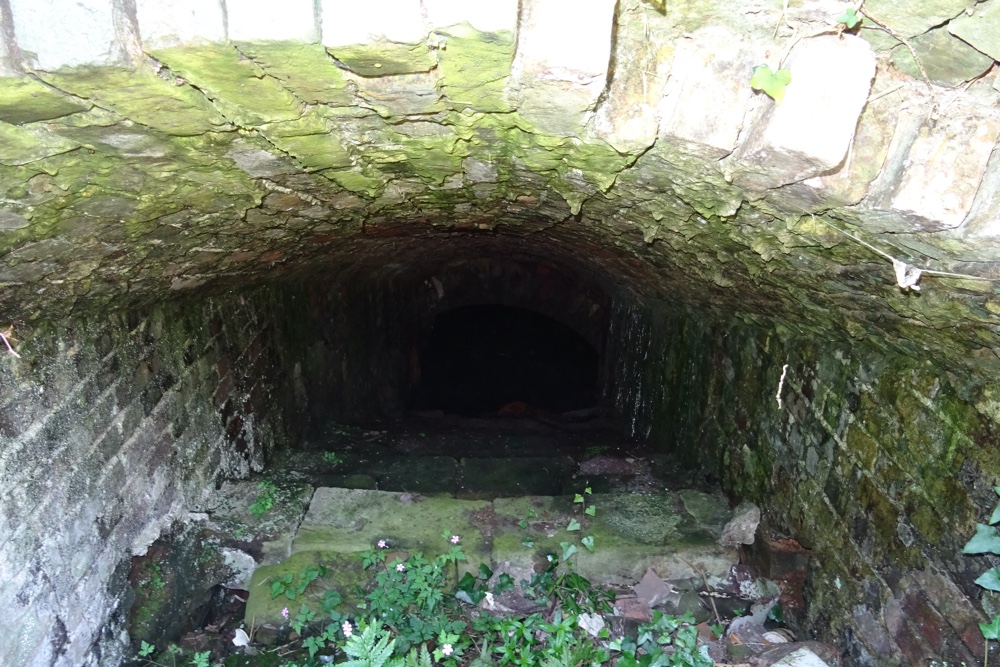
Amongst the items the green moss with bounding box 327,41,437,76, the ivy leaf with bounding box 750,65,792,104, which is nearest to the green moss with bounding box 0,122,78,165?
the green moss with bounding box 327,41,437,76

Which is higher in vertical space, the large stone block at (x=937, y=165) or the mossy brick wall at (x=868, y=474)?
the large stone block at (x=937, y=165)

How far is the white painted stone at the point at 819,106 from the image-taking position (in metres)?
1.09

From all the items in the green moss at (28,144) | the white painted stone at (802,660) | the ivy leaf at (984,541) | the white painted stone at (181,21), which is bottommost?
the white painted stone at (802,660)

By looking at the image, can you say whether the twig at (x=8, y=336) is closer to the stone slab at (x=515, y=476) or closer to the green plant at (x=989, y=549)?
the stone slab at (x=515, y=476)

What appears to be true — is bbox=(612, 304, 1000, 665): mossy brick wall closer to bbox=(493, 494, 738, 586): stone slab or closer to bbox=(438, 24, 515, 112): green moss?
bbox=(493, 494, 738, 586): stone slab

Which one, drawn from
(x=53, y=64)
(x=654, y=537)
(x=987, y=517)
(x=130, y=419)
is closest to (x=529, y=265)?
(x=654, y=537)

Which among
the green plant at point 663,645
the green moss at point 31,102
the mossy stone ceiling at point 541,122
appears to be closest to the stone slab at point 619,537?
the green plant at point 663,645

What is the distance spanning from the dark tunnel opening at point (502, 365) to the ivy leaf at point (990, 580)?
6658mm

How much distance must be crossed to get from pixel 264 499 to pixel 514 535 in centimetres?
145

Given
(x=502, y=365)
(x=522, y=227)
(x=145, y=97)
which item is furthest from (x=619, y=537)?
(x=502, y=365)

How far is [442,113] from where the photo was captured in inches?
55.7

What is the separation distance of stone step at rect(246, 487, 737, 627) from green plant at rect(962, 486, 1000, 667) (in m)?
1.44

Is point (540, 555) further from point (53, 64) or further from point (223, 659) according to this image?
point (53, 64)

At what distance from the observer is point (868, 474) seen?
236cm
